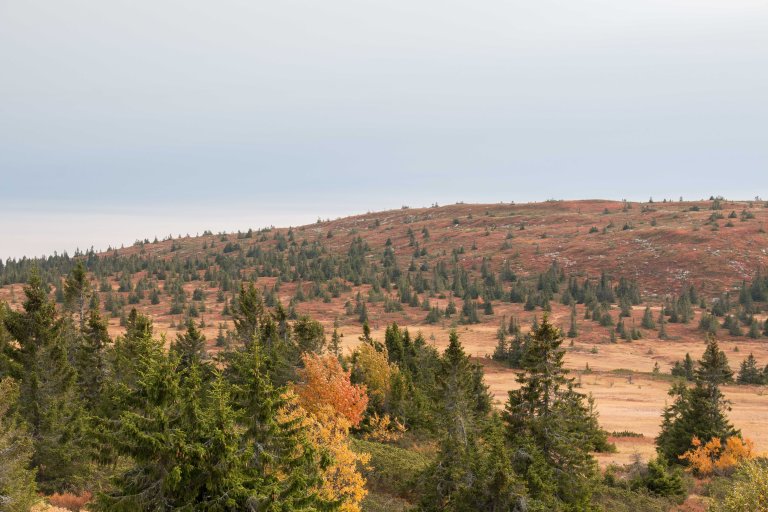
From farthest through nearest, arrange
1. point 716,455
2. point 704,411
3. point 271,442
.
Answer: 1. point 704,411
2. point 716,455
3. point 271,442

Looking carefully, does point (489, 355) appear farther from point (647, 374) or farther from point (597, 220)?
point (597, 220)

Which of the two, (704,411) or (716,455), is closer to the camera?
(716,455)

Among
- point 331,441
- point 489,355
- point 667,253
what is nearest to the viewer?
point 331,441

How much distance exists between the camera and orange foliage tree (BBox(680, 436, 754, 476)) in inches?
1294

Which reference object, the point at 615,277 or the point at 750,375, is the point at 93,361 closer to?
the point at 750,375

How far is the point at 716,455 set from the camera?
34062mm

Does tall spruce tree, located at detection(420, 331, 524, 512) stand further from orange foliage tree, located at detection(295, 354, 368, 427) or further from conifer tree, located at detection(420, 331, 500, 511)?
orange foliage tree, located at detection(295, 354, 368, 427)

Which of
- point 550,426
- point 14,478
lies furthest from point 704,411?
point 14,478

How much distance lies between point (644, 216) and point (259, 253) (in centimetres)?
13196

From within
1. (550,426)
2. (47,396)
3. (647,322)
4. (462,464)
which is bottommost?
(647,322)

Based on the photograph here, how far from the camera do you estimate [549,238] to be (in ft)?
563

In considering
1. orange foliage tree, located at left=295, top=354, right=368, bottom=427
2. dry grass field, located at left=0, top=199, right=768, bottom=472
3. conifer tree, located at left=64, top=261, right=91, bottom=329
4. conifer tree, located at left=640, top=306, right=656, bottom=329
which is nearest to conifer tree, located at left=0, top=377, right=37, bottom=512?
orange foliage tree, located at left=295, top=354, right=368, bottom=427

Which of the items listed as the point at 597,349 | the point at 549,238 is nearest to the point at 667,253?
the point at 549,238

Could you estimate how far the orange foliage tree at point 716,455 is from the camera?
32875mm
